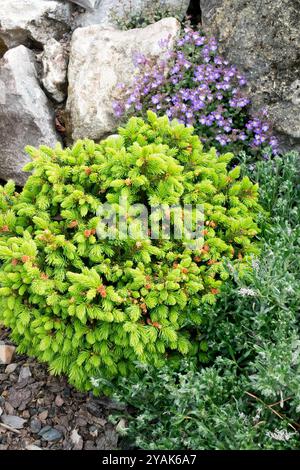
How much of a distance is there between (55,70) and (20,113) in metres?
0.52

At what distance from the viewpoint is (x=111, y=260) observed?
10.9 feet

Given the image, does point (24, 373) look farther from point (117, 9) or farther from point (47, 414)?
point (117, 9)

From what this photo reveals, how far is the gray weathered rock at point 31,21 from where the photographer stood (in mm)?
5133

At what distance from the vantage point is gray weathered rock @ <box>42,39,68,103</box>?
16.6 ft

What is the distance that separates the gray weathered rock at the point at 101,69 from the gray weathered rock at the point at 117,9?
42 centimetres

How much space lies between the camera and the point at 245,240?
3.46m

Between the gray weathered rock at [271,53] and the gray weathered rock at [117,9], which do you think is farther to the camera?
the gray weathered rock at [117,9]

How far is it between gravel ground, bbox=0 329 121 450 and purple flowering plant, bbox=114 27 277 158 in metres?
2.11

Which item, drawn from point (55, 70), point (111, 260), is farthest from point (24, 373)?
point (55, 70)

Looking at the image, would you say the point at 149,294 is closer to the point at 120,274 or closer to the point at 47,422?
the point at 120,274

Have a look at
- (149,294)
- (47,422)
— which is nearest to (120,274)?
(149,294)

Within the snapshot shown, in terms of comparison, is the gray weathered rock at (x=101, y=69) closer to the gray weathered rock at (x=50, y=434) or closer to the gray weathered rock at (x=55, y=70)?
the gray weathered rock at (x=55, y=70)

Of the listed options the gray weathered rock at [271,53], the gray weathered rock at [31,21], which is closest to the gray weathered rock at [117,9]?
the gray weathered rock at [31,21]

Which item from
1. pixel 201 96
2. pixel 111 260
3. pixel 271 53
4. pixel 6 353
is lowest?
pixel 6 353
